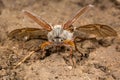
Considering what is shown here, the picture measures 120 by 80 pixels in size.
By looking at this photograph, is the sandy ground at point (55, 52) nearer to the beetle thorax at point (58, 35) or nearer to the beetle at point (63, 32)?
the beetle at point (63, 32)

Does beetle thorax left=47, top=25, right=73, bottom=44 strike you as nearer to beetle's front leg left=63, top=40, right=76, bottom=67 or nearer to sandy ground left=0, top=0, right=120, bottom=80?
beetle's front leg left=63, top=40, right=76, bottom=67

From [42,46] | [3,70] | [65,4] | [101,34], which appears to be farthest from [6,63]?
[65,4]

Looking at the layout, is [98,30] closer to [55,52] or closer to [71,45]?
[71,45]

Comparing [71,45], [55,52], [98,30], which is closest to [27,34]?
[55,52]

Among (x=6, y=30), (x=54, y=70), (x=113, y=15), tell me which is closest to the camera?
(x=54, y=70)

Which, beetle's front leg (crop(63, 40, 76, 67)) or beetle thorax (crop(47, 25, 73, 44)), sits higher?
beetle thorax (crop(47, 25, 73, 44))

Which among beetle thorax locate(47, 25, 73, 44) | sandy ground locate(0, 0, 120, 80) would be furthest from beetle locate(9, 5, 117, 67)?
sandy ground locate(0, 0, 120, 80)

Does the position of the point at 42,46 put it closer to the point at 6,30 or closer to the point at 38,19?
the point at 38,19
